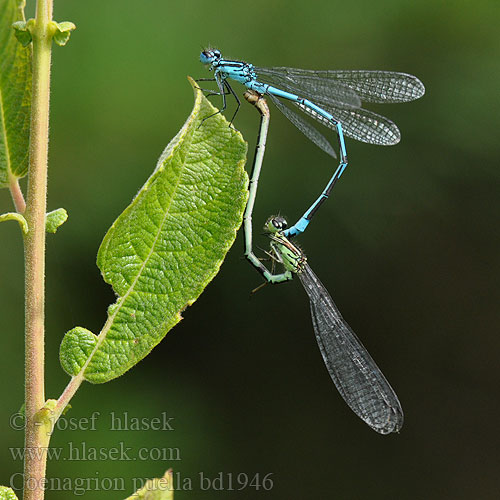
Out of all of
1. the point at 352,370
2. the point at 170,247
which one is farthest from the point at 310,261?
the point at 170,247

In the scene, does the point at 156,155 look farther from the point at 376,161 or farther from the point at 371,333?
the point at 371,333

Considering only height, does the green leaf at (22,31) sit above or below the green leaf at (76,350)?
above

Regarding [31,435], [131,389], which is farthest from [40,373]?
[131,389]

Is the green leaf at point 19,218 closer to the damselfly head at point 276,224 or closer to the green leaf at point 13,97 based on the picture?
the green leaf at point 13,97

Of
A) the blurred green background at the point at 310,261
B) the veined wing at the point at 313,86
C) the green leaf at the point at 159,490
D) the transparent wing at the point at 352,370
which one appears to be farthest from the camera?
the blurred green background at the point at 310,261

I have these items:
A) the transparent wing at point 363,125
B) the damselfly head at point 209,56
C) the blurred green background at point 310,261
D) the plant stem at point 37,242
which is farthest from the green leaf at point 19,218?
the blurred green background at point 310,261

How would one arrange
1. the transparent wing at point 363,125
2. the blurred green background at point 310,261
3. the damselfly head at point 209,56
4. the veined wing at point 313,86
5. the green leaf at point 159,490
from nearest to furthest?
the green leaf at point 159,490, the damselfly head at point 209,56, the veined wing at point 313,86, the transparent wing at point 363,125, the blurred green background at point 310,261

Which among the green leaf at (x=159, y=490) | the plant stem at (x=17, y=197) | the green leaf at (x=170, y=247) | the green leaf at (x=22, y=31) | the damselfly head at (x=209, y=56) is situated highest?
the damselfly head at (x=209, y=56)
